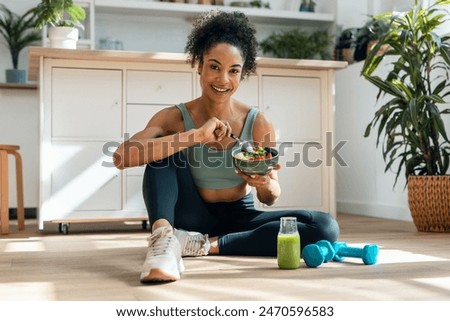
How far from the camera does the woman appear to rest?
192 centimetres

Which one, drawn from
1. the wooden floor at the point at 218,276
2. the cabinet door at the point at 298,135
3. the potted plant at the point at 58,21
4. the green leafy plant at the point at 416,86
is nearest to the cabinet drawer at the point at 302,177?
the cabinet door at the point at 298,135

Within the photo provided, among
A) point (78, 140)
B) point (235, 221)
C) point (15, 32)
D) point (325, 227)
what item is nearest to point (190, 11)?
point (15, 32)

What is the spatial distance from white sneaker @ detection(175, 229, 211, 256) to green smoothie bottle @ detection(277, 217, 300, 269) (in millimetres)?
341

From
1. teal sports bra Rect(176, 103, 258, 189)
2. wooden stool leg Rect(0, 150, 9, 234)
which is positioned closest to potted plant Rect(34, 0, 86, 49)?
wooden stool leg Rect(0, 150, 9, 234)

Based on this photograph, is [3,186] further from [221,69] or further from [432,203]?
[432,203]

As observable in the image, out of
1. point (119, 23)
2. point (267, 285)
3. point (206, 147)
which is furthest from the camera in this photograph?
point (119, 23)

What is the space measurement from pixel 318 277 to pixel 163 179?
56 centimetres

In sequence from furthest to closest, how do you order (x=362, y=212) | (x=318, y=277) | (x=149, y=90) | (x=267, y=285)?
(x=362, y=212) < (x=149, y=90) < (x=318, y=277) < (x=267, y=285)

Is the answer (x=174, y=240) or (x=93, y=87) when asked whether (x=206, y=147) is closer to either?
(x=174, y=240)

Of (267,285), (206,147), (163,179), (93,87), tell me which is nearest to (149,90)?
(93,87)

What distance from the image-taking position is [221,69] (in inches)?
78.6

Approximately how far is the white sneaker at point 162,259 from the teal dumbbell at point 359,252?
21.1 inches

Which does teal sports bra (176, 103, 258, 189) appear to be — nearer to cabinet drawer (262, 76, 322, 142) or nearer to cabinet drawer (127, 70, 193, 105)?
cabinet drawer (127, 70, 193, 105)

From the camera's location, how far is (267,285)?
1.57 m
